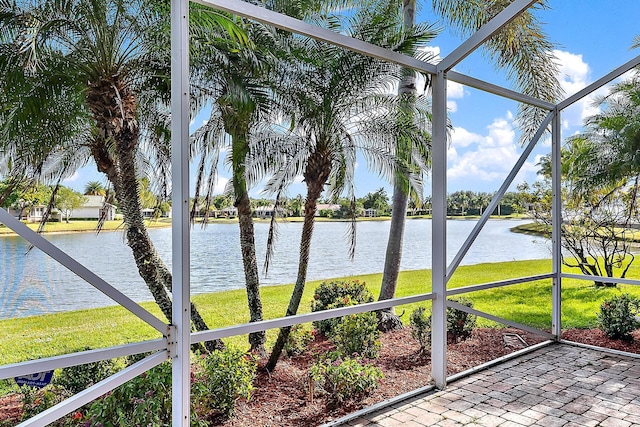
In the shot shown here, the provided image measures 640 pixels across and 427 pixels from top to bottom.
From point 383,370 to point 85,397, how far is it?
374cm

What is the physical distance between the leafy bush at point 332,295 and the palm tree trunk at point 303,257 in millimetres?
642

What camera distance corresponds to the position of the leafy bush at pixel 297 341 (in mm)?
4988

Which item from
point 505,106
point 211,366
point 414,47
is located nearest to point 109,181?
point 211,366

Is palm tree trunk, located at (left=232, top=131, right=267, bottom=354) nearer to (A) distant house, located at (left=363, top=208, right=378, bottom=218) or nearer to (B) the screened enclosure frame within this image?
(A) distant house, located at (left=363, top=208, right=378, bottom=218)

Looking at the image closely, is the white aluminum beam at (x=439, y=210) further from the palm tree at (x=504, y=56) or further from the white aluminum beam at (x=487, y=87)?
the palm tree at (x=504, y=56)

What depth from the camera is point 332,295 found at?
221 inches

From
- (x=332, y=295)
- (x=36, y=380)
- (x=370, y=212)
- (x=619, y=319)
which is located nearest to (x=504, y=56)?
(x=370, y=212)

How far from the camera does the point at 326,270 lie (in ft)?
17.6

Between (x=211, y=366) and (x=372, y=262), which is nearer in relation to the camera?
(x=211, y=366)

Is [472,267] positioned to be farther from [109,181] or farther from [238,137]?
[109,181]

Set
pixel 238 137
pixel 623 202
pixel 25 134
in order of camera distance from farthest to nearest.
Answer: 1. pixel 623 202
2. pixel 238 137
3. pixel 25 134

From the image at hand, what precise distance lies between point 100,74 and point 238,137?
130cm

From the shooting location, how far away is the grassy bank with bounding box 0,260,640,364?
3748mm

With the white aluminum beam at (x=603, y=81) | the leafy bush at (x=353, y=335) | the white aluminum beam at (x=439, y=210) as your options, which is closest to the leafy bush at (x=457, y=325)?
the leafy bush at (x=353, y=335)
